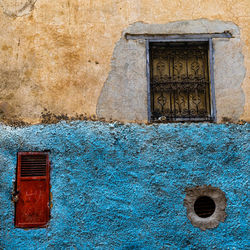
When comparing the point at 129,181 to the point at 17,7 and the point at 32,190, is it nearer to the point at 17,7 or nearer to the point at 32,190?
the point at 32,190

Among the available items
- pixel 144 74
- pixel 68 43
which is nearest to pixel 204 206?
pixel 144 74

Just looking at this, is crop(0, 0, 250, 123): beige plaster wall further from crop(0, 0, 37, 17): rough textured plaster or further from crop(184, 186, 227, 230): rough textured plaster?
crop(184, 186, 227, 230): rough textured plaster

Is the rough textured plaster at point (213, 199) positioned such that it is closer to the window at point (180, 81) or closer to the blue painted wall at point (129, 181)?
the blue painted wall at point (129, 181)

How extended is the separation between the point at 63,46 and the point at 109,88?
0.85 meters

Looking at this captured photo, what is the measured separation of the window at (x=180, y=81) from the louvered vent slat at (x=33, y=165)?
1585 mm

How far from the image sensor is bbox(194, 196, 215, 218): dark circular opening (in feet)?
15.1

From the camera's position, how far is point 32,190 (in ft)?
15.0

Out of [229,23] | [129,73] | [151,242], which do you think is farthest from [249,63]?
[151,242]

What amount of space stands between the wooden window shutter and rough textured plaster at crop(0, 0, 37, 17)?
1907mm

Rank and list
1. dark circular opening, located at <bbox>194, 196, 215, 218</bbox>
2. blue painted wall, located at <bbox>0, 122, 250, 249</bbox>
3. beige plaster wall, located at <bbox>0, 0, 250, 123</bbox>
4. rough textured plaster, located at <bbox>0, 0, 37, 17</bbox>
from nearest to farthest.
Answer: blue painted wall, located at <bbox>0, 122, 250, 249</bbox>
dark circular opening, located at <bbox>194, 196, 215, 218</bbox>
beige plaster wall, located at <bbox>0, 0, 250, 123</bbox>
rough textured plaster, located at <bbox>0, 0, 37, 17</bbox>

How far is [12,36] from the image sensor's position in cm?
484

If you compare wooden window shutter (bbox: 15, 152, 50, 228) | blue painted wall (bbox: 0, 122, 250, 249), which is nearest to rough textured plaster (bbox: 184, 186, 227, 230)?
blue painted wall (bbox: 0, 122, 250, 249)

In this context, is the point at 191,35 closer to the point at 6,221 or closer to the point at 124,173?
the point at 124,173

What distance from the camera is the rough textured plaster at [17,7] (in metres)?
4.88
